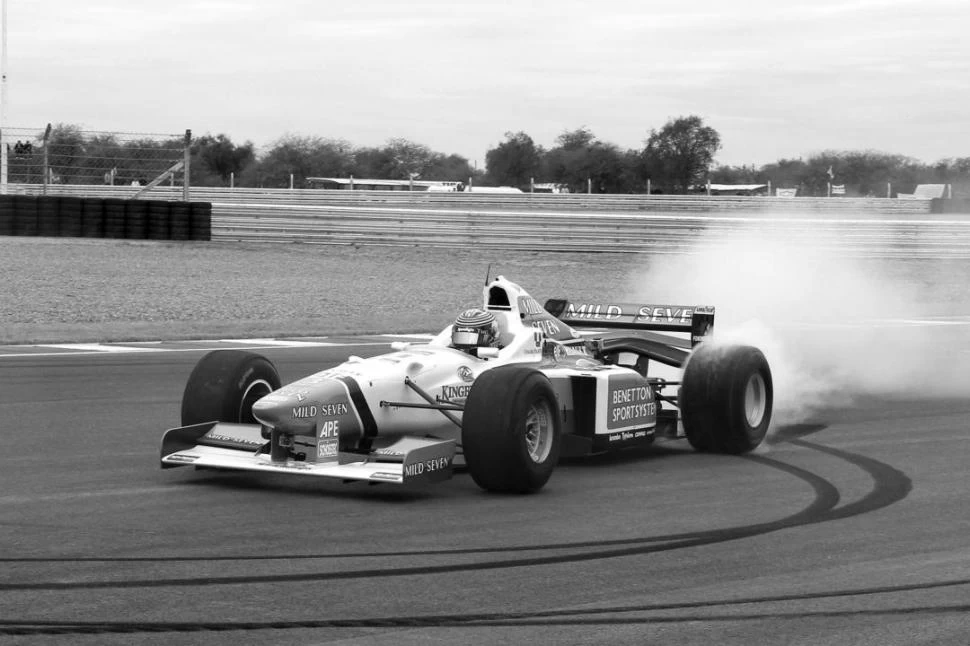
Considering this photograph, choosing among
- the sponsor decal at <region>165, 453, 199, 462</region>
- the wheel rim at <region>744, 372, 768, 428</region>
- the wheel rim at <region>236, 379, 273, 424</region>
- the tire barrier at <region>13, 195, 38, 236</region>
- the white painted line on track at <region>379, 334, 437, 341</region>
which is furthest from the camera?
the tire barrier at <region>13, 195, 38, 236</region>

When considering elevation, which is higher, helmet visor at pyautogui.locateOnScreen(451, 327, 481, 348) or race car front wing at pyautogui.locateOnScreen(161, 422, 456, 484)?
helmet visor at pyautogui.locateOnScreen(451, 327, 481, 348)

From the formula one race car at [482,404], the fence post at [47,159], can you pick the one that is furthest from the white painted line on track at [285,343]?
the fence post at [47,159]

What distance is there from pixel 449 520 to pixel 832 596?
90.9 inches

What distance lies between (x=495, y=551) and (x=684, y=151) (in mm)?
64404

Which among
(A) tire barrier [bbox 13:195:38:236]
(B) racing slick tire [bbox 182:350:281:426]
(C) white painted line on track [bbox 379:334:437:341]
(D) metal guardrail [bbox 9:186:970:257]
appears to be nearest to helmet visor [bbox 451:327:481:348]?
(B) racing slick tire [bbox 182:350:281:426]

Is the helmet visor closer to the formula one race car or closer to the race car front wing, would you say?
the formula one race car

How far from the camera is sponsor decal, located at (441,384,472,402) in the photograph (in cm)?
902

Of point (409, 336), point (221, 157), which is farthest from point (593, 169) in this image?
point (409, 336)

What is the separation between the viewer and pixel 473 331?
948 cm

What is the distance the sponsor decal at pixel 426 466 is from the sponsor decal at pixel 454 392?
0.84 meters

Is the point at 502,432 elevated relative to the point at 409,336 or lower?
elevated

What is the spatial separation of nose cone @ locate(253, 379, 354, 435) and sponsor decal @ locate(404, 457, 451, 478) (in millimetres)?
626

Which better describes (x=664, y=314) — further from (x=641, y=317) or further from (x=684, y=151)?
(x=684, y=151)

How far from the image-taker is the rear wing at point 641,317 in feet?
36.9
